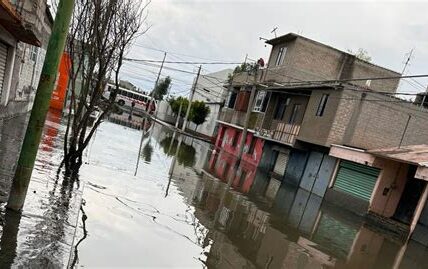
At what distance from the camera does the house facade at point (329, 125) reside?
70.6 feet

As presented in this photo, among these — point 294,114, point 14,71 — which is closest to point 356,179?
point 294,114

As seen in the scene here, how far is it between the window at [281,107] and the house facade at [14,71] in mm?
16827

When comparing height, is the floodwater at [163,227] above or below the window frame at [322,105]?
below

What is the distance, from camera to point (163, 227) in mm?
8789

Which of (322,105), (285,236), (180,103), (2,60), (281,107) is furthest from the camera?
(180,103)

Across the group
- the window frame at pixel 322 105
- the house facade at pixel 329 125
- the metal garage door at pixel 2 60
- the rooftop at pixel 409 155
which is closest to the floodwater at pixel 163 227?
the metal garage door at pixel 2 60

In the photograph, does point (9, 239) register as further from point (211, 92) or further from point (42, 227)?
point (211, 92)

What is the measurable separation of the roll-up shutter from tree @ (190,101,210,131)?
2495 cm

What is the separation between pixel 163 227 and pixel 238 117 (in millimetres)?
28280

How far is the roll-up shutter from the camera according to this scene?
95.0ft

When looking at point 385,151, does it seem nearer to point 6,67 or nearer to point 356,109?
point 356,109

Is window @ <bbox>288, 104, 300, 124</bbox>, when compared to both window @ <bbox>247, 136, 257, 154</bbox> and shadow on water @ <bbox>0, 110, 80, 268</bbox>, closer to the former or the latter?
window @ <bbox>247, 136, 257, 154</bbox>

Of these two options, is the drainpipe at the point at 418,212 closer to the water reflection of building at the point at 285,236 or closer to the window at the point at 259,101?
the water reflection of building at the point at 285,236

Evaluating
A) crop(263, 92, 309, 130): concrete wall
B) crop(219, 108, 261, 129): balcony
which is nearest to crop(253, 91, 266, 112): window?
crop(219, 108, 261, 129): balcony
